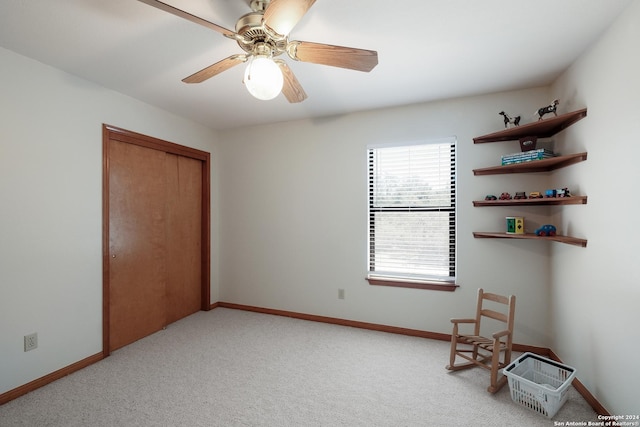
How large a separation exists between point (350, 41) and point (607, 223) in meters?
2.02

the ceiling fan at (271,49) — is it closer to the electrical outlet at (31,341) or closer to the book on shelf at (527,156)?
the book on shelf at (527,156)

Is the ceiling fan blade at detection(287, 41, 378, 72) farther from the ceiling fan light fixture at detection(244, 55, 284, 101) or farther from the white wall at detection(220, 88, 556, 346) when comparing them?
the white wall at detection(220, 88, 556, 346)

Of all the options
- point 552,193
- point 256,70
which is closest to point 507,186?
point 552,193

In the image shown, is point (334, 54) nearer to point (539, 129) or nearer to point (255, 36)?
point (255, 36)

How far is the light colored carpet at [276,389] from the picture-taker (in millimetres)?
1933

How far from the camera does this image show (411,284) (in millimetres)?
3188

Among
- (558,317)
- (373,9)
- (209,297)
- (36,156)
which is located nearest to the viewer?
(373,9)

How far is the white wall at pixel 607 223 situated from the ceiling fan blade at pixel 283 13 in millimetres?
1835

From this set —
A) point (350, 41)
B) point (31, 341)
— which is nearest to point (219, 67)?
point (350, 41)

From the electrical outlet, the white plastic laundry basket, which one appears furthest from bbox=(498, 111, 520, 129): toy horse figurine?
the electrical outlet

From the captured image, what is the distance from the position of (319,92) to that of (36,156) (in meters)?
2.34

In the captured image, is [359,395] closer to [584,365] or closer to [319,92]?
[584,365]

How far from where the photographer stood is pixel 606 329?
6.29ft

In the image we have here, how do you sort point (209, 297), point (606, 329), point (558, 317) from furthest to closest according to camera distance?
point (209, 297) → point (558, 317) → point (606, 329)
